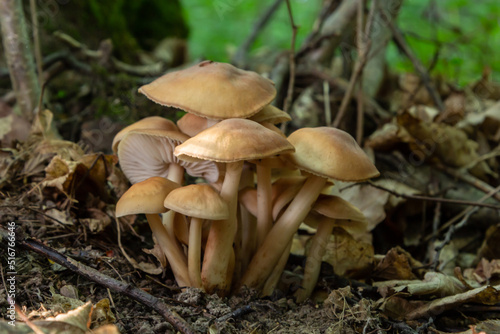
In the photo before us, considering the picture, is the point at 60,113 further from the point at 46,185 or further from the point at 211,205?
the point at 211,205

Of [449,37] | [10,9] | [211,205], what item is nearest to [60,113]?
[10,9]

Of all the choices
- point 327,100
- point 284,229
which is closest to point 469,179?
point 327,100

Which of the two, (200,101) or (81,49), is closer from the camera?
(200,101)

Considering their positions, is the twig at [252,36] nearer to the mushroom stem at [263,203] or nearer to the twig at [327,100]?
the twig at [327,100]

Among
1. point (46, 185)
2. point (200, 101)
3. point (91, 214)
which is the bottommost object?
point (91, 214)

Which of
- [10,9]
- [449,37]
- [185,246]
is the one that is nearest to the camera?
[185,246]

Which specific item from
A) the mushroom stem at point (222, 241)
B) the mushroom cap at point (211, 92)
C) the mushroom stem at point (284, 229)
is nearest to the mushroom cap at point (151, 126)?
the mushroom cap at point (211, 92)

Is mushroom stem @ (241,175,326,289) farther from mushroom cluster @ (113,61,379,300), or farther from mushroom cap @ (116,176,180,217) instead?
mushroom cap @ (116,176,180,217)
